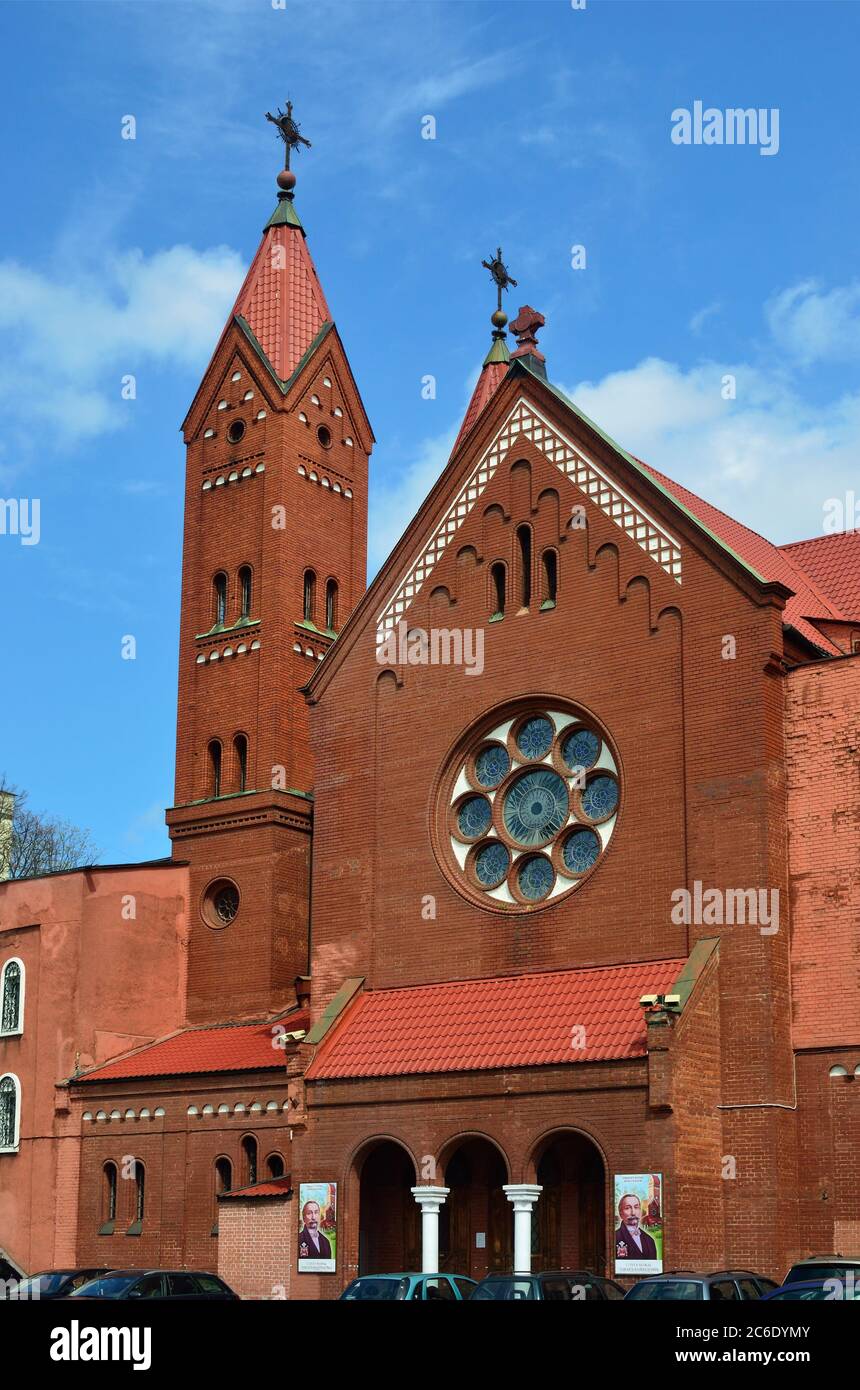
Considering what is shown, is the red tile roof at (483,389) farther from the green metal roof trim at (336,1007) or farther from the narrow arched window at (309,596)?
the green metal roof trim at (336,1007)

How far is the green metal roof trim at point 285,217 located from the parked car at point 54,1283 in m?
30.1

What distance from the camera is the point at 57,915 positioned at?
4466 cm

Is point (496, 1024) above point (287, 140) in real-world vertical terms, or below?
below

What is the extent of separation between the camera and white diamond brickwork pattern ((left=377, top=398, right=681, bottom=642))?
36.1 meters

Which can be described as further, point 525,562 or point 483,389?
point 483,389

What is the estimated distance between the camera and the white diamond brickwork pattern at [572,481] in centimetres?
3606

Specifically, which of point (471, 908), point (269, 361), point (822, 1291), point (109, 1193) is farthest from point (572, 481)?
point (822, 1291)

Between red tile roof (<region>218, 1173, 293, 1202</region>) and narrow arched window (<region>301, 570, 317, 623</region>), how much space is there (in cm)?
1506

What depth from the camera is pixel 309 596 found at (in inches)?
1869

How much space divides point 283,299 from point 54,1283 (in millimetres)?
28157

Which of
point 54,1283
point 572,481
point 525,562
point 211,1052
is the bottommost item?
point 54,1283

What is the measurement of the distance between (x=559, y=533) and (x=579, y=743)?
4.37 m

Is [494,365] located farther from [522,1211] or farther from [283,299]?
[522,1211]
